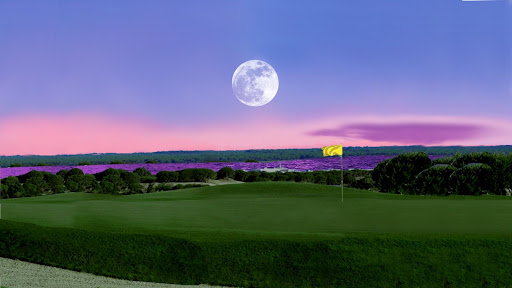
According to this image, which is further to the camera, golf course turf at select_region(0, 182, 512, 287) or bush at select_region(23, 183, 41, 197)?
bush at select_region(23, 183, 41, 197)

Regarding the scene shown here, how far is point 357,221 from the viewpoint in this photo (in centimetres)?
1435

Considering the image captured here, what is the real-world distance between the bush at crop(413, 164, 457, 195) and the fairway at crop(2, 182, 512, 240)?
29.5 feet

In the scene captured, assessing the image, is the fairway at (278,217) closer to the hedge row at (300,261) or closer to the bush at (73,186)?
the hedge row at (300,261)

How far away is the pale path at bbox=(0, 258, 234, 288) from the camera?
34.4ft

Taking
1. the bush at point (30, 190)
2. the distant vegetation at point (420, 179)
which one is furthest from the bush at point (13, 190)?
the bush at point (30, 190)

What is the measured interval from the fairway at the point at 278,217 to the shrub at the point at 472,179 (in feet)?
28.9

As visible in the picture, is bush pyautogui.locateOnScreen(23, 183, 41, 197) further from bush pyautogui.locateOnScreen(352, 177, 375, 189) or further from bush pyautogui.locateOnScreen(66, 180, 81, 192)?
bush pyautogui.locateOnScreen(352, 177, 375, 189)

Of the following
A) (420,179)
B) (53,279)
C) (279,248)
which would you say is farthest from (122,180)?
(279,248)

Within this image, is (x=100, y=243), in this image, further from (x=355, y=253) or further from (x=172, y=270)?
(x=355, y=253)

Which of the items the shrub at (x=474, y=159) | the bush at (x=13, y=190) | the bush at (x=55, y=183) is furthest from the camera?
the bush at (x=55, y=183)

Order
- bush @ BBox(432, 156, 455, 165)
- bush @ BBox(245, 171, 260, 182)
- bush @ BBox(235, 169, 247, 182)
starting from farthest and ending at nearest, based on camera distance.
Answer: bush @ BBox(235, 169, 247, 182) < bush @ BBox(245, 171, 260, 182) < bush @ BBox(432, 156, 455, 165)

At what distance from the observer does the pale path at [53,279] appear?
34.4ft

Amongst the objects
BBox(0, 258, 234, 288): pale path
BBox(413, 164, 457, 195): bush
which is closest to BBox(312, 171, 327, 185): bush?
BBox(413, 164, 457, 195): bush

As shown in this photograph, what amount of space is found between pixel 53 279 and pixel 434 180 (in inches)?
903
